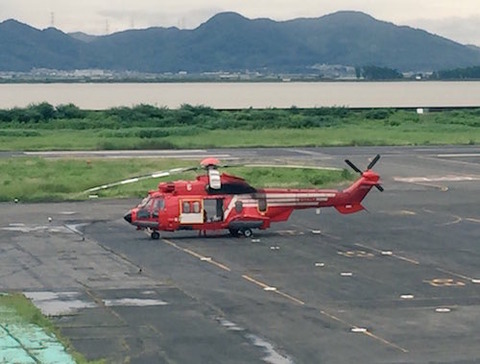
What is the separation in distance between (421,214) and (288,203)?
894 centimetres

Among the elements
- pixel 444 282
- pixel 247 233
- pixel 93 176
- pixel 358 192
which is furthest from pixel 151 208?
pixel 93 176

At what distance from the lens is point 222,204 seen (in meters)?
45.2

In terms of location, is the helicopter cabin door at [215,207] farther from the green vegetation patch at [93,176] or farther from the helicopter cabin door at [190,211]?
the green vegetation patch at [93,176]

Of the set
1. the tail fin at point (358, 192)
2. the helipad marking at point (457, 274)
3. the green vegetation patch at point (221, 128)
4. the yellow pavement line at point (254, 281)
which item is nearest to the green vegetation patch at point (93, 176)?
the tail fin at point (358, 192)

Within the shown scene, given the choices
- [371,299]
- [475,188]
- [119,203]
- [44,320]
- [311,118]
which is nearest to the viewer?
[44,320]

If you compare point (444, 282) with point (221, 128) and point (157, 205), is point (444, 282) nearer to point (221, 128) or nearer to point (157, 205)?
point (157, 205)

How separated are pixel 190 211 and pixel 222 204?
1.27 m

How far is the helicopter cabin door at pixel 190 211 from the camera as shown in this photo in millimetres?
44750

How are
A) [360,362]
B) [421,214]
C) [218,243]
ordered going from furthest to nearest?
[421,214]
[218,243]
[360,362]

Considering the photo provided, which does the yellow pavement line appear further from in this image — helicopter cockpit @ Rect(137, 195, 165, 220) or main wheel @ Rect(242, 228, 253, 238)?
main wheel @ Rect(242, 228, 253, 238)

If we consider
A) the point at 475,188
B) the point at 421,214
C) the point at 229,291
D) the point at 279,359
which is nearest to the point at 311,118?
the point at 475,188

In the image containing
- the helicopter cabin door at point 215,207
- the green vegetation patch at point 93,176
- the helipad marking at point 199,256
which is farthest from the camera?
the green vegetation patch at point 93,176

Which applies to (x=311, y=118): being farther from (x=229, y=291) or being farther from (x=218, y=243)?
(x=229, y=291)

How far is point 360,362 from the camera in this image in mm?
25781
